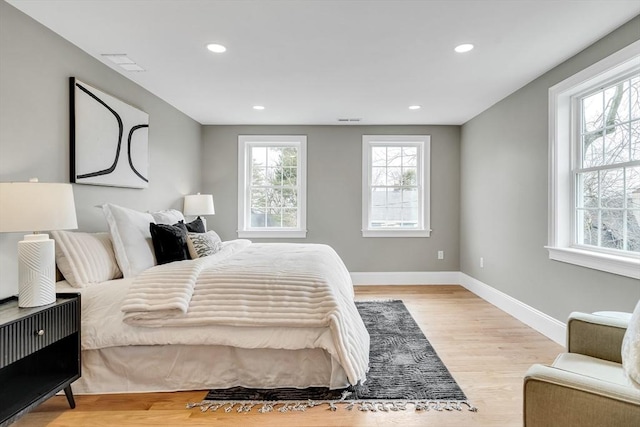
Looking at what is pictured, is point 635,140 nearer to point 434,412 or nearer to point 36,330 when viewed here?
point 434,412

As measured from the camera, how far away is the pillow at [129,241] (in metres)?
2.40

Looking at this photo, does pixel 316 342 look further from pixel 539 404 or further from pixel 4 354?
pixel 4 354

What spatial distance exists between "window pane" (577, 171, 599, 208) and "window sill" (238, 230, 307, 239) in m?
3.28

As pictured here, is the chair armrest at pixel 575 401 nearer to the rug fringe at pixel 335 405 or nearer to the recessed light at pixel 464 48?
the rug fringe at pixel 335 405

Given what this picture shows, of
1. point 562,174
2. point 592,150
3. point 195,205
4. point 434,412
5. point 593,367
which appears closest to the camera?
point 593,367

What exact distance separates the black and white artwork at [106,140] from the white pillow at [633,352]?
336cm

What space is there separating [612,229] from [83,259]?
3.79 meters

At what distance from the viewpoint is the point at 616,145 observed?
253 cm

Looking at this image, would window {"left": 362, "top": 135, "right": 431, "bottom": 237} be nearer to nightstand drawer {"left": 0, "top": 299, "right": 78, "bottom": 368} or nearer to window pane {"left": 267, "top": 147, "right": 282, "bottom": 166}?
window pane {"left": 267, "top": 147, "right": 282, "bottom": 166}

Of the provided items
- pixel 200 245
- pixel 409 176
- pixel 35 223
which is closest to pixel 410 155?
pixel 409 176

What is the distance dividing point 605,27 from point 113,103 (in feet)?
12.5

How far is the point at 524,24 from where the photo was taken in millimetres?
2246

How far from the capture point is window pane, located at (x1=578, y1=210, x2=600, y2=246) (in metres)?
2.71

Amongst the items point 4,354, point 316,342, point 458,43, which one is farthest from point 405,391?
point 458,43
